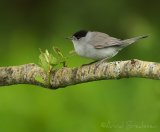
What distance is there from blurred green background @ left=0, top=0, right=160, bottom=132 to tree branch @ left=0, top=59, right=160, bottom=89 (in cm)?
128

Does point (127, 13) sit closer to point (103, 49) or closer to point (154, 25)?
point (154, 25)

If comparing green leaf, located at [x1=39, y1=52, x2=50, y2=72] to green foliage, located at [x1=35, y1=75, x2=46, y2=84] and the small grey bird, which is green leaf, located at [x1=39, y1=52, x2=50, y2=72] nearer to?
green foliage, located at [x1=35, y1=75, x2=46, y2=84]

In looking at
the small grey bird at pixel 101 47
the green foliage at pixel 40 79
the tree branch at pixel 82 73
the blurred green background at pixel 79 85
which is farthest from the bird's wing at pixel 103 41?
the blurred green background at pixel 79 85

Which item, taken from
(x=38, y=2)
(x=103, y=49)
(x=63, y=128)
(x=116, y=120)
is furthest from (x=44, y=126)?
(x=38, y=2)

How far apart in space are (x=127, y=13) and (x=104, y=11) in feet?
0.78

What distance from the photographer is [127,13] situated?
8336mm

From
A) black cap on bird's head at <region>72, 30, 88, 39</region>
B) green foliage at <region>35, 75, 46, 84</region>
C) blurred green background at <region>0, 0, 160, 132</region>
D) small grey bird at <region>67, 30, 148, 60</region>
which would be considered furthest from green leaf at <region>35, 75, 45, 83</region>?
blurred green background at <region>0, 0, 160, 132</region>

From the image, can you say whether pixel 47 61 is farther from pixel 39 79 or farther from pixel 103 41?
pixel 103 41

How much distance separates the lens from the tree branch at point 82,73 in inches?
184

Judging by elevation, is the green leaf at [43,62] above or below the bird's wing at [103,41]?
below

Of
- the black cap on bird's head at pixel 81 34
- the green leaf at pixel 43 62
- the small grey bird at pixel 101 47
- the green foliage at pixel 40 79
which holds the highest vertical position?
the black cap on bird's head at pixel 81 34

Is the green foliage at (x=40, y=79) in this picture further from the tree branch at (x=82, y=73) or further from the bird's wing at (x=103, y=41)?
the bird's wing at (x=103, y=41)

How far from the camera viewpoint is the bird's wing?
555cm

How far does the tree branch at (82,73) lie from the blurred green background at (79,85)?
1283mm
